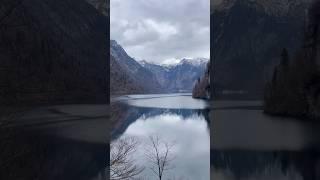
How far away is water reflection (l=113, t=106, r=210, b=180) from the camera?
58.7 feet

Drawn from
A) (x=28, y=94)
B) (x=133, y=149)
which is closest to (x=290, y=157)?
(x=28, y=94)

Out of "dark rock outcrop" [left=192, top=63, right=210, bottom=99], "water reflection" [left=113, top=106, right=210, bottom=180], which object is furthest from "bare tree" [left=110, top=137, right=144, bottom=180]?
"dark rock outcrop" [left=192, top=63, right=210, bottom=99]

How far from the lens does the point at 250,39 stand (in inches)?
430

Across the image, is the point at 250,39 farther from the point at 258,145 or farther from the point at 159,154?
the point at 159,154

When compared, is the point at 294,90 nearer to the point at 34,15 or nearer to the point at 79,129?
the point at 79,129

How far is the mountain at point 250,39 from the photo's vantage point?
10562mm

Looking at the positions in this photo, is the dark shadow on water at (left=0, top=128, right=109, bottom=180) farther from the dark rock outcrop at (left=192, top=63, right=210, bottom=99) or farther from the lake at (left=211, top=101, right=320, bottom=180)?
the dark rock outcrop at (left=192, top=63, right=210, bottom=99)

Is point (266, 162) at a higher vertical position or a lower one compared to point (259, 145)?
lower

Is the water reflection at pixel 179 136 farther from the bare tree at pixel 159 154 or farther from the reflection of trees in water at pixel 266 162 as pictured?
the reflection of trees in water at pixel 266 162

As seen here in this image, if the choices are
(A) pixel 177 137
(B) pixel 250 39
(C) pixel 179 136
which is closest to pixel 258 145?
(B) pixel 250 39

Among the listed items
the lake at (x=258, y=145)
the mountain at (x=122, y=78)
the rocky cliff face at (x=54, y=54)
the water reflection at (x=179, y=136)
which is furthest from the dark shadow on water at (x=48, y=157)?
the mountain at (x=122, y=78)

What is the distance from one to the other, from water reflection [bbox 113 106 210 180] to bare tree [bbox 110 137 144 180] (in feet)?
1.55

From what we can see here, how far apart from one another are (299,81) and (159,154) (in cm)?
1357

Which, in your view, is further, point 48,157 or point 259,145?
point 259,145
